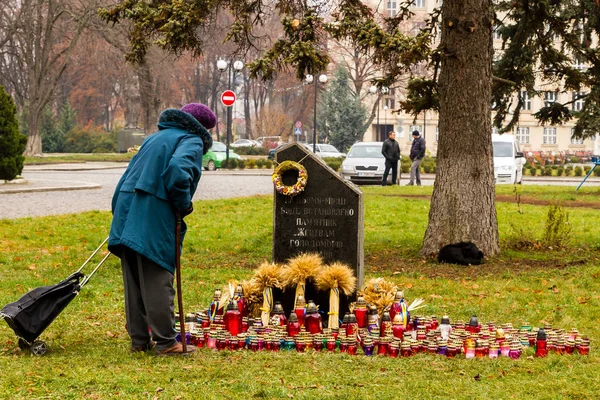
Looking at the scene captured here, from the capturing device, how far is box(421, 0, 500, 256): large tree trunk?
511 inches

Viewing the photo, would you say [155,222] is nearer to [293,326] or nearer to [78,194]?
[293,326]

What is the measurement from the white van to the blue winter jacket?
26.2 meters

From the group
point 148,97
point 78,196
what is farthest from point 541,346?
point 148,97

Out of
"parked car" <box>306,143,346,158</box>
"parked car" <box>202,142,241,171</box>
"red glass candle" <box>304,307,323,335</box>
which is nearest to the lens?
"red glass candle" <box>304,307,323,335</box>

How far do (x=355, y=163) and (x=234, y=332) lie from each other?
83.3ft

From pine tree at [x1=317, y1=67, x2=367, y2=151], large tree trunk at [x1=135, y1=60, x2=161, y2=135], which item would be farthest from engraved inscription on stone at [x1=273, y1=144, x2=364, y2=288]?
pine tree at [x1=317, y1=67, x2=367, y2=151]

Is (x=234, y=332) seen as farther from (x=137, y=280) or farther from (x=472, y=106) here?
(x=472, y=106)

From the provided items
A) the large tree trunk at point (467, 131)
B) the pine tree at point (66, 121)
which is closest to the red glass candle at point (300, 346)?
the large tree trunk at point (467, 131)

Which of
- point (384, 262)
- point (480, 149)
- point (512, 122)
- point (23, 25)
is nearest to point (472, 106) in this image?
point (480, 149)

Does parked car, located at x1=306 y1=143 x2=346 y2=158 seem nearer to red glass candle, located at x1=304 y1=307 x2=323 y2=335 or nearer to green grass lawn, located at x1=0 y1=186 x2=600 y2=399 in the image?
green grass lawn, located at x1=0 y1=186 x2=600 y2=399

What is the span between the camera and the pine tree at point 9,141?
26422 mm

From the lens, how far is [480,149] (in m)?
13.0

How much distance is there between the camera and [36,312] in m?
7.08

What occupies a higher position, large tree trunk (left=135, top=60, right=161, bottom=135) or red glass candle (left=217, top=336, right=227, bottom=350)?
large tree trunk (left=135, top=60, right=161, bottom=135)
